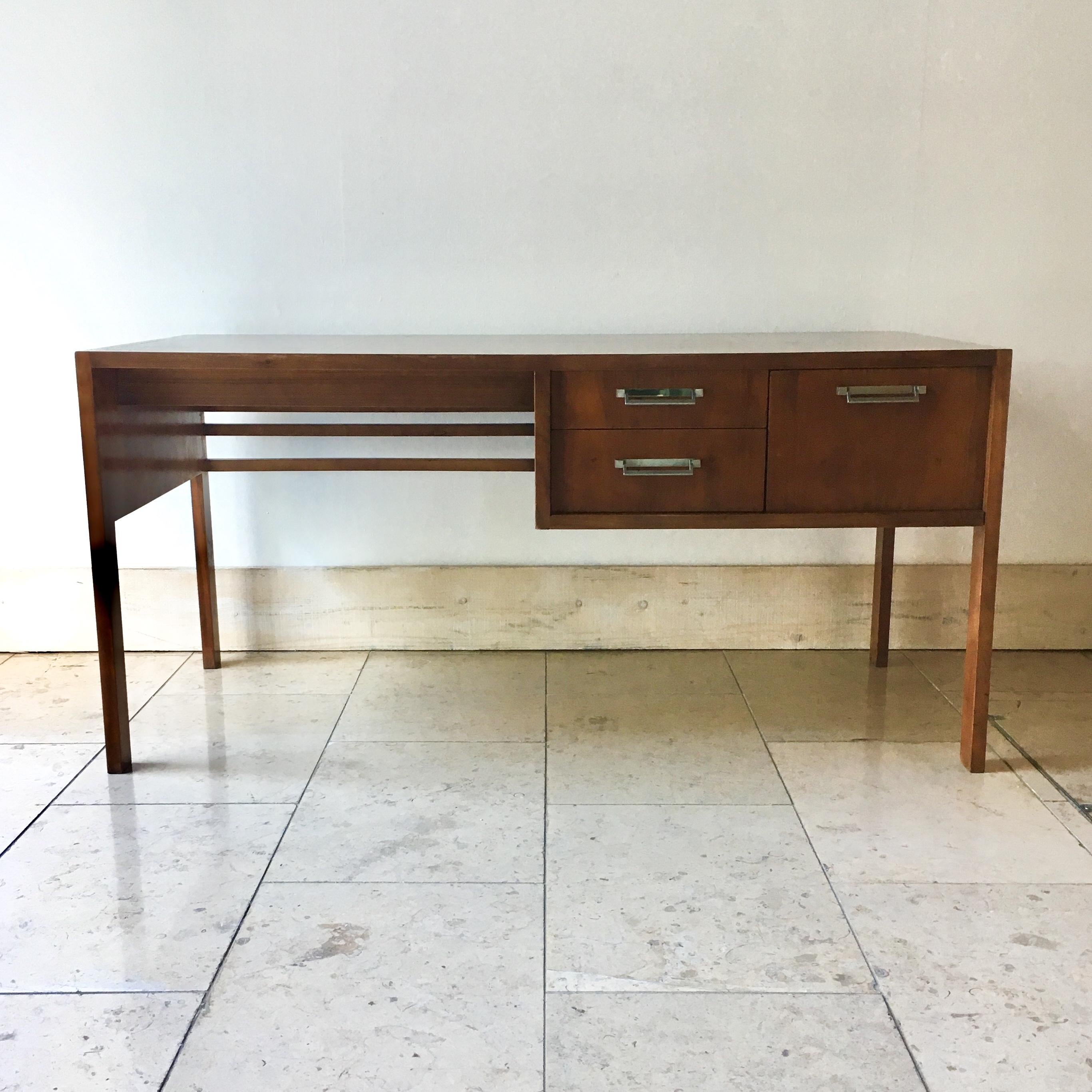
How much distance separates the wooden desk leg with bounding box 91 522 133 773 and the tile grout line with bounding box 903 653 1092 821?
5.41 ft

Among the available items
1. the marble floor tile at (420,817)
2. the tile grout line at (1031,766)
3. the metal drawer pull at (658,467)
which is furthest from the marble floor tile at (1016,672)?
the marble floor tile at (420,817)

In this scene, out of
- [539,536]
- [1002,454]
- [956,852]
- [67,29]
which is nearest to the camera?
[956,852]

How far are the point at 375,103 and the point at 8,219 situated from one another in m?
0.91

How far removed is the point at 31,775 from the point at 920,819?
1651 mm

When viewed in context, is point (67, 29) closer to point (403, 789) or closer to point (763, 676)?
Result: point (403, 789)

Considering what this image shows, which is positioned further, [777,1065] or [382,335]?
[382,335]

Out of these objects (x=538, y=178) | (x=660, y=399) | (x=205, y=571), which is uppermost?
(x=538, y=178)

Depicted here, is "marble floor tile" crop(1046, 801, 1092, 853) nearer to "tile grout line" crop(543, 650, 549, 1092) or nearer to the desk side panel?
"tile grout line" crop(543, 650, 549, 1092)

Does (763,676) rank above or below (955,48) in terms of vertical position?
below

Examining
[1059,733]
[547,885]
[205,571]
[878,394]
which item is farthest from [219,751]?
[1059,733]

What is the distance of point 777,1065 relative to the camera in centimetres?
129

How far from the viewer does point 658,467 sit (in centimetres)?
204

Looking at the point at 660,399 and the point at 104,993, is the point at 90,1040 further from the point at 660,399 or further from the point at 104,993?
the point at 660,399

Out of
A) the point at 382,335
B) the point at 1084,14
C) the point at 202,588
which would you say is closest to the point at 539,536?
the point at 382,335
